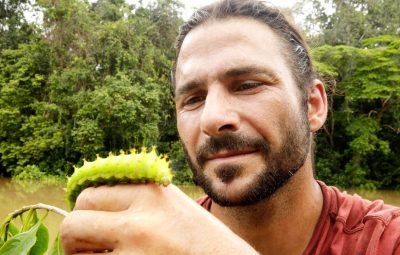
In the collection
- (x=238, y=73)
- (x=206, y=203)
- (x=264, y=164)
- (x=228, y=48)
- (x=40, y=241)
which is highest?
(x=228, y=48)

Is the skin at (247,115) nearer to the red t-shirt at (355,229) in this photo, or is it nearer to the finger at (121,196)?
the red t-shirt at (355,229)

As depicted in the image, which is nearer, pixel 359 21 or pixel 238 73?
pixel 238 73

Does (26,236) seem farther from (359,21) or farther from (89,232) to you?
(359,21)

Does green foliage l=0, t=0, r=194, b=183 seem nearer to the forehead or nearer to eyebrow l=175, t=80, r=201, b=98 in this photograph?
the forehead

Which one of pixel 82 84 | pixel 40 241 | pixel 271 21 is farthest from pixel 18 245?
pixel 82 84

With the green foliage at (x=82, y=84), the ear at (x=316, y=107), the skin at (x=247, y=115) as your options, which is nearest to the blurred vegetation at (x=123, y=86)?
the green foliage at (x=82, y=84)
